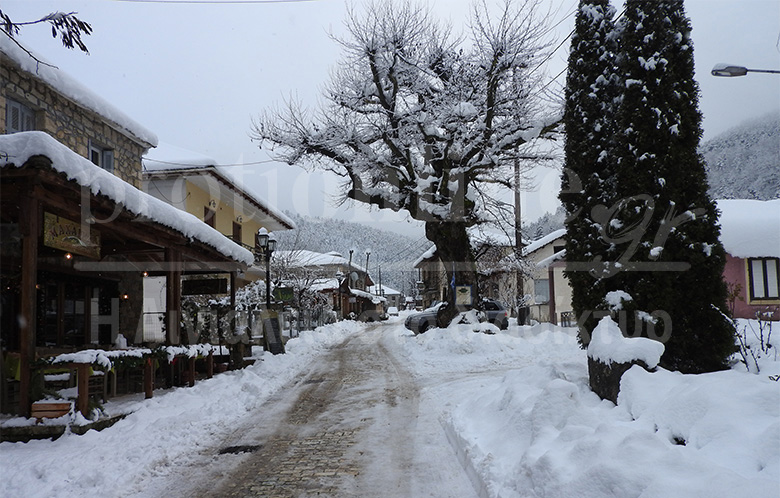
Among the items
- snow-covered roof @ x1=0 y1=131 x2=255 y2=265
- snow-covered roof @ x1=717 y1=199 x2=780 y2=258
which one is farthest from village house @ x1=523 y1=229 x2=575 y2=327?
snow-covered roof @ x1=0 y1=131 x2=255 y2=265

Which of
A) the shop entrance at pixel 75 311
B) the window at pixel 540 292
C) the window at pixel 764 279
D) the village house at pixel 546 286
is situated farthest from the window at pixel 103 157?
the window at pixel 540 292

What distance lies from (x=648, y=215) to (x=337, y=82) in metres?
13.6

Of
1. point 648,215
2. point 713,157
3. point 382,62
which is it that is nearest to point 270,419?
point 648,215

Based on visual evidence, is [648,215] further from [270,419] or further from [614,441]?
[270,419]

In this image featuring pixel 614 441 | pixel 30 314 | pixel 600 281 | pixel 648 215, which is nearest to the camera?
pixel 614 441

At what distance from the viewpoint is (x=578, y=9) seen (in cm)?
841

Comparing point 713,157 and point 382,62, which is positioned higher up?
point 713,157

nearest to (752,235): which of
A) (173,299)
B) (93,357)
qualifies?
(173,299)

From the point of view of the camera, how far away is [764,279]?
55.9ft

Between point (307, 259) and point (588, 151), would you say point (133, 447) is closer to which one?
point (588, 151)

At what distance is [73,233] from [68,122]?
18.0 feet

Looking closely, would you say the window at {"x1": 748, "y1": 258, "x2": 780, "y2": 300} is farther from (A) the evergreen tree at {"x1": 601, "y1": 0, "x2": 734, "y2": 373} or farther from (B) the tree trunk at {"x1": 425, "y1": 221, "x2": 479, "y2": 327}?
(A) the evergreen tree at {"x1": 601, "y1": 0, "x2": 734, "y2": 373}

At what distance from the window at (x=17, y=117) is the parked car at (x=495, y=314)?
1684 centimetres

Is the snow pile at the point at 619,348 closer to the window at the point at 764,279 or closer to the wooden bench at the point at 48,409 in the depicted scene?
the wooden bench at the point at 48,409
